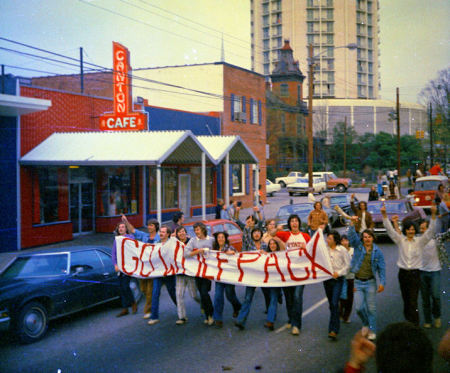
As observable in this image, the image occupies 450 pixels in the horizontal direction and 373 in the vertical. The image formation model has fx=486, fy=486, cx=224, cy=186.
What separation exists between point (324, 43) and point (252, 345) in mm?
29759

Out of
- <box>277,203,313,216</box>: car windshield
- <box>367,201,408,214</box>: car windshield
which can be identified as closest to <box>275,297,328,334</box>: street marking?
<box>367,201,408,214</box>: car windshield

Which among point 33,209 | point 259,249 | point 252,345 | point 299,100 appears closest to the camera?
point 252,345

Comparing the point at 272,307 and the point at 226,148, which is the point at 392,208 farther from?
the point at 272,307

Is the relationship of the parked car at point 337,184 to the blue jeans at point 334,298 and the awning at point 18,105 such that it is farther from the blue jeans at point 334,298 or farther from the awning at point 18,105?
the blue jeans at point 334,298

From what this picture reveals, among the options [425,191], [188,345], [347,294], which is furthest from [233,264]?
[425,191]

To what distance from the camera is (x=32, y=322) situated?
24.5 ft

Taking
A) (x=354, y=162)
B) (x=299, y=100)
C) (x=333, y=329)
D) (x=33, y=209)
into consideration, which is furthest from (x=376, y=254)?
(x=354, y=162)

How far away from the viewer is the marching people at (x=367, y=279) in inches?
278

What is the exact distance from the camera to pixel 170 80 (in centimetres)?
3262

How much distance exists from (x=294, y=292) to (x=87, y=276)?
371cm

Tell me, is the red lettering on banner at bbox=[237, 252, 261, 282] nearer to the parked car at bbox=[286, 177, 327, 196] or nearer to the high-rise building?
the high-rise building

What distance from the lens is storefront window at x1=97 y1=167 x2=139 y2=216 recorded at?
808 inches

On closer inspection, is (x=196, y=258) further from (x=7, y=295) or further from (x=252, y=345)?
(x=7, y=295)

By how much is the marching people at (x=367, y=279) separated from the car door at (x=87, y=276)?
4.56 metres
